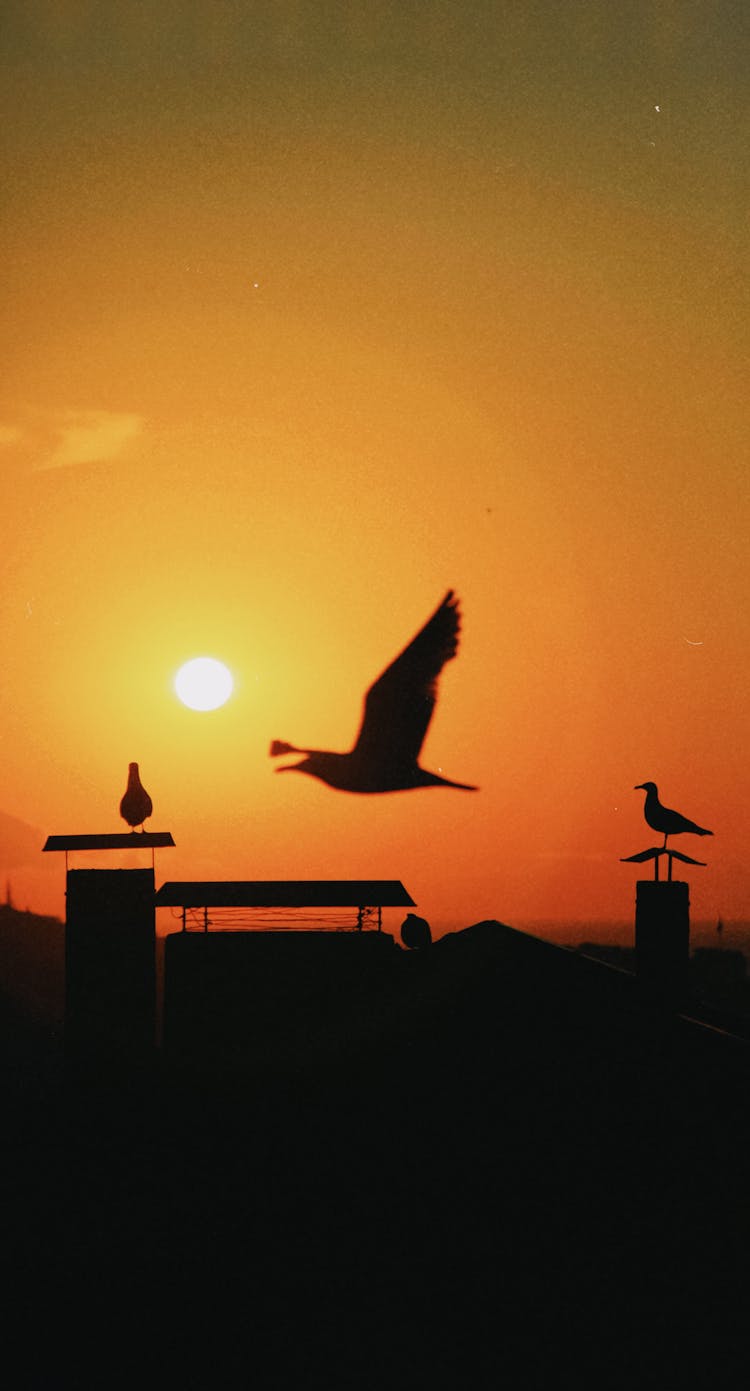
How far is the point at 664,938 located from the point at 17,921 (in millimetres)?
100011

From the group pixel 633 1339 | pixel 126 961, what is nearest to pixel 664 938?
pixel 126 961

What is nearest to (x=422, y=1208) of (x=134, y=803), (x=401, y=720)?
(x=401, y=720)

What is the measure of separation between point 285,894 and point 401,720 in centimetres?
344

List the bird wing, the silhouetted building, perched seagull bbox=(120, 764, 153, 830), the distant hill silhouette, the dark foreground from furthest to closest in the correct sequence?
the distant hill silhouette < perched seagull bbox=(120, 764, 153, 830) < the bird wing < the silhouetted building < the dark foreground

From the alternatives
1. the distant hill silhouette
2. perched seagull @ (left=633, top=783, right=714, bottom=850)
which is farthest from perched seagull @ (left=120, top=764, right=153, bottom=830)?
the distant hill silhouette

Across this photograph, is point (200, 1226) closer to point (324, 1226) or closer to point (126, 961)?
point (324, 1226)

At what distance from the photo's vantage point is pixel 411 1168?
10156mm

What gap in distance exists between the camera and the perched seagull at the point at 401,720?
46.4 ft

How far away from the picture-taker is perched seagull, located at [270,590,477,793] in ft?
46.4

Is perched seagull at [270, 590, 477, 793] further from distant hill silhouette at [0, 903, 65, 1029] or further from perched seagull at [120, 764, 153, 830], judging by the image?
distant hill silhouette at [0, 903, 65, 1029]

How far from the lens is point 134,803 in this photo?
15.1 m

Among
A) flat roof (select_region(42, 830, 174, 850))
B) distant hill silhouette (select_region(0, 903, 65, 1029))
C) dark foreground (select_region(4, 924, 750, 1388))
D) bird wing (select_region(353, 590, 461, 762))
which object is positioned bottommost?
distant hill silhouette (select_region(0, 903, 65, 1029))

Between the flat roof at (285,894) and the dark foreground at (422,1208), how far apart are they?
4034 millimetres

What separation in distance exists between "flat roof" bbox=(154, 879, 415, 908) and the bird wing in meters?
2.73
